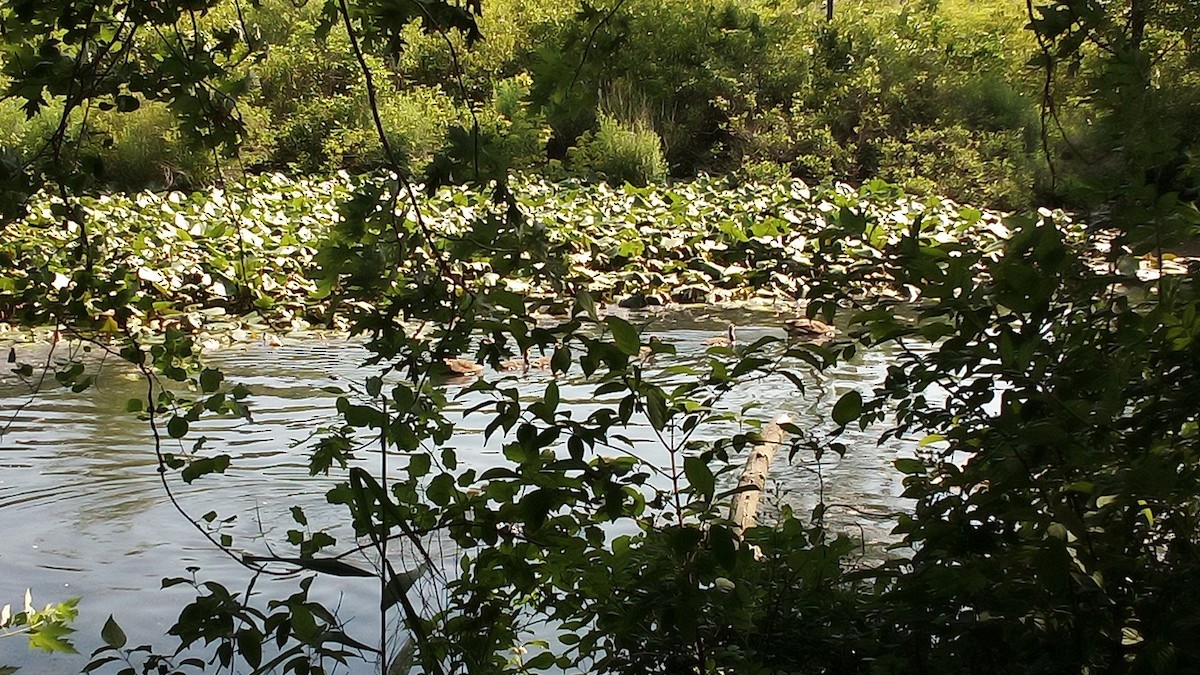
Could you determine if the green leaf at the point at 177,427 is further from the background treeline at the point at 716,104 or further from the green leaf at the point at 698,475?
the background treeline at the point at 716,104

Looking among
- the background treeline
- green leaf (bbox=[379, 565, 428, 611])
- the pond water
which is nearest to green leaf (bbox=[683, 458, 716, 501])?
green leaf (bbox=[379, 565, 428, 611])

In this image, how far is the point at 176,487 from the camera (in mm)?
4012

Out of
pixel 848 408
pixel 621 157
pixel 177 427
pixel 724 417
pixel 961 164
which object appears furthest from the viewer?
pixel 961 164

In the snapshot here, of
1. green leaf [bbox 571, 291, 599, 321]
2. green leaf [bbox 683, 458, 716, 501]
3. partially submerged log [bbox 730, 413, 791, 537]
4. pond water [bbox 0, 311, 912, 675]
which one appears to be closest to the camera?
green leaf [bbox 571, 291, 599, 321]

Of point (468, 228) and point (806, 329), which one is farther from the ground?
point (468, 228)

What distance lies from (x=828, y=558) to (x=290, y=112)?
12577 mm

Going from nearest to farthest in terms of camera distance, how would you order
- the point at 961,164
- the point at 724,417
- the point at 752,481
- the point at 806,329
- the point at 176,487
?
the point at 724,417 < the point at 752,481 < the point at 176,487 < the point at 806,329 < the point at 961,164

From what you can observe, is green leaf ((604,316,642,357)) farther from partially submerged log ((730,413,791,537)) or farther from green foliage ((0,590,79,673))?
partially submerged log ((730,413,791,537))

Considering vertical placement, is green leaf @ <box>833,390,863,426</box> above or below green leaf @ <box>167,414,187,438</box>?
above

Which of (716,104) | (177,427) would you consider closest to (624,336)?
(177,427)

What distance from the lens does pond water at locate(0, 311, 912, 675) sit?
10.2 ft

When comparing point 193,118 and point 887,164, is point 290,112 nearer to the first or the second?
point 887,164

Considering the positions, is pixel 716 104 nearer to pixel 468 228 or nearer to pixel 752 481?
pixel 468 228

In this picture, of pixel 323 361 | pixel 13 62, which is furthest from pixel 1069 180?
pixel 323 361
